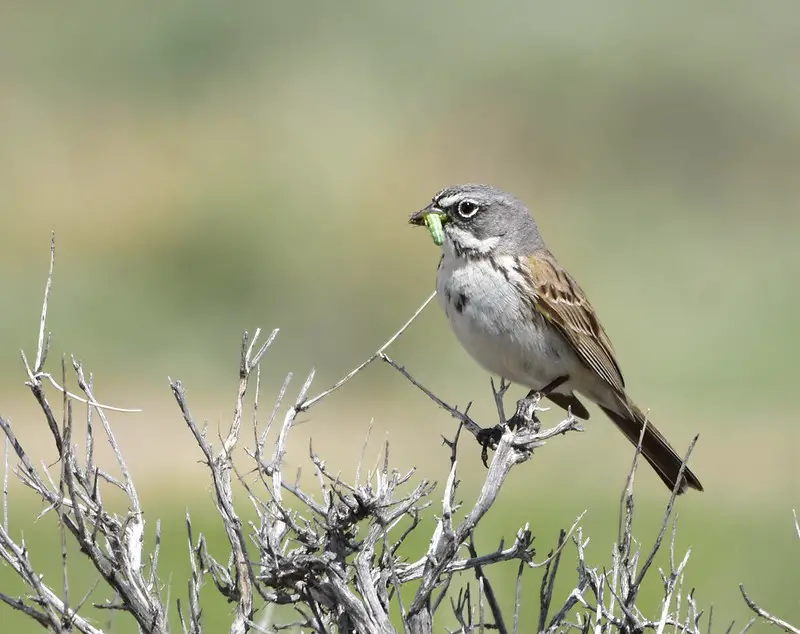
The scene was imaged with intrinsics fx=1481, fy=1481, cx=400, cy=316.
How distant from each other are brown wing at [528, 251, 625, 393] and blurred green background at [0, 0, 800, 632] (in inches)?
320

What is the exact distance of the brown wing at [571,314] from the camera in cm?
664

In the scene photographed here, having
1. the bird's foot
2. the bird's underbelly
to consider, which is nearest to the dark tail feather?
the bird's underbelly

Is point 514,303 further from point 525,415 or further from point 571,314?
point 525,415

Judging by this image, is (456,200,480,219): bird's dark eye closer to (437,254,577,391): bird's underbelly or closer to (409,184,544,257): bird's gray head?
(409,184,544,257): bird's gray head

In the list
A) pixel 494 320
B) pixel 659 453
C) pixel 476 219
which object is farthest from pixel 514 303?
pixel 659 453

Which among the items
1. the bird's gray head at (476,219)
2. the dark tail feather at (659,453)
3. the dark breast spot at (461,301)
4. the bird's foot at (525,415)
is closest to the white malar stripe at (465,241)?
the bird's gray head at (476,219)

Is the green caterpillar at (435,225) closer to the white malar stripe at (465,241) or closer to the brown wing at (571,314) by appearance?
the white malar stripe at (465,241)

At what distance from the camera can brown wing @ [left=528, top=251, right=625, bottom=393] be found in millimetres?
6637

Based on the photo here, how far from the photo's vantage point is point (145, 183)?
24.7 metres

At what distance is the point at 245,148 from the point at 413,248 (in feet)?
12.9

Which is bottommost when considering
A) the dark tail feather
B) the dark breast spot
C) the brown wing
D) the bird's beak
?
the dark tail feather

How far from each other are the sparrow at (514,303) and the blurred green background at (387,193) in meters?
8.23

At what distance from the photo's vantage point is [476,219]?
6.51 metres

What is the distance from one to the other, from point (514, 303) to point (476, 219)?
0.41 metres
